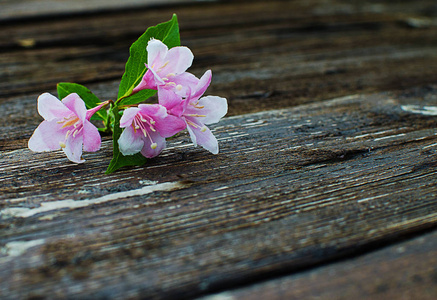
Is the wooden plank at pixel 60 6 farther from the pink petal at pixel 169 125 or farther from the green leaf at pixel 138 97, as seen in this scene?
the pink petal at pixel 169 125

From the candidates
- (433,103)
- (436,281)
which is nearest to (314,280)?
(436,281)

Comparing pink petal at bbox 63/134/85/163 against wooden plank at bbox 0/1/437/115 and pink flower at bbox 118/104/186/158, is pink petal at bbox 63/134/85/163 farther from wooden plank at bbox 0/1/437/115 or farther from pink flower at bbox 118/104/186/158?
wooden plank at bbox 0/1/437/115

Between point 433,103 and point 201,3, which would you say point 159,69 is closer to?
point 433,103

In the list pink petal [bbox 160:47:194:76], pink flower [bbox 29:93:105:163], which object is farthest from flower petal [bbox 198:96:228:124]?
pink flower [bbox 29:93:105:163]

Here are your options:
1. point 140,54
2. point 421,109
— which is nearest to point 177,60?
point 140,54

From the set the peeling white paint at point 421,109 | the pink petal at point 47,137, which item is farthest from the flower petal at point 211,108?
the peeling white paint at point 421,109
